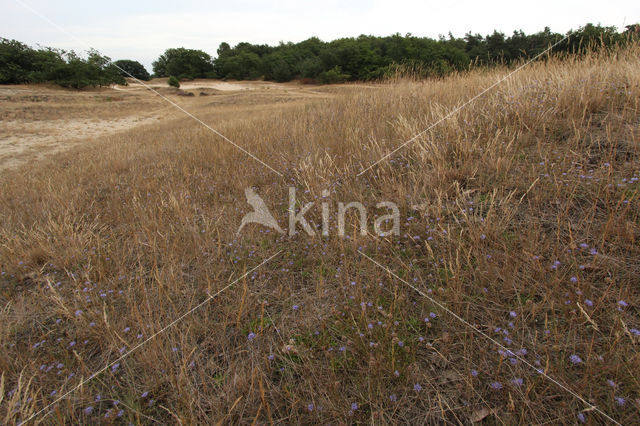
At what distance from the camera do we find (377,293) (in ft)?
6.39

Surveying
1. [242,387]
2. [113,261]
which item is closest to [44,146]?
[113,261]

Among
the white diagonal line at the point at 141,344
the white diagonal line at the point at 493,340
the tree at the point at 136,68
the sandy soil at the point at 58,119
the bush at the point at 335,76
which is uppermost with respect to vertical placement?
the tree at the point at 136,68

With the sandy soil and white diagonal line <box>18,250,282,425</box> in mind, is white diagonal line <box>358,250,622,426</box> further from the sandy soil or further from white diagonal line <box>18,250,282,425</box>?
the sandy soil

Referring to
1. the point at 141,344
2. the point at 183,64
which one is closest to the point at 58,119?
the point at 141,344

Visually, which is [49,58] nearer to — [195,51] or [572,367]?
[195,51]

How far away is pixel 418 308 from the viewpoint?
1847mm

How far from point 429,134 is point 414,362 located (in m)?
2.97

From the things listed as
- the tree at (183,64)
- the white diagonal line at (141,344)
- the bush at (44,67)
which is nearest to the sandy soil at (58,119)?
the bush at (44,67)

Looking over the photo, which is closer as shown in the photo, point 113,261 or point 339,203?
point 113,261

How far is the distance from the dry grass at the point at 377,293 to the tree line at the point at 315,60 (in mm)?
6026

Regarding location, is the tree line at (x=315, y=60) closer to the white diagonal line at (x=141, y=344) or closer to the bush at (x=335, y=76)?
the bush at (x=335, y=76)

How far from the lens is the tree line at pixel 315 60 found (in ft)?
41.8

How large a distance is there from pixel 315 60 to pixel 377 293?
45.5 meters

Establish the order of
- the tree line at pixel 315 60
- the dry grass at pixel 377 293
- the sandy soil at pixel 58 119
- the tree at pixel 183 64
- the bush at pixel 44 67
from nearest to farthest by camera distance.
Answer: the dry grass at pixel 377 293 → the sandy soil at pixel 58 119 → the tree line at pixel 315 60 → the bush at pixel 44 67 → the tree at pixel 183 64
